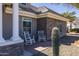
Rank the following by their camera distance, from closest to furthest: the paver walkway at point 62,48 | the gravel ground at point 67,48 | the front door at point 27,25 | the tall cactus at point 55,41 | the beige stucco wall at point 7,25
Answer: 1. the tall cactus at point 55,41
2. the gravel ground at point 67,48
3. the paver walkway at point 62,48
4. the beige stucco wall at point 7,25
5. the front door at point 27,25

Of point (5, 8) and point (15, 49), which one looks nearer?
point (15, 49)

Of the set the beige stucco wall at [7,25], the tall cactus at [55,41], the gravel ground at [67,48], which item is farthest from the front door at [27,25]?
the tall cactus at [55,41]

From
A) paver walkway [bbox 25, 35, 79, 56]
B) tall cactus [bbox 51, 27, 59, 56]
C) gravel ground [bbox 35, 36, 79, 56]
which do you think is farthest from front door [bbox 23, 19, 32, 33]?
tall cactus [bbox 51, 27, 59, 56]

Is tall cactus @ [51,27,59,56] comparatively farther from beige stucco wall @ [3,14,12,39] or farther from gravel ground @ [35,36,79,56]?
beige stucco wall @ [3,14,12,39]

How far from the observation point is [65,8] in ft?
21.1

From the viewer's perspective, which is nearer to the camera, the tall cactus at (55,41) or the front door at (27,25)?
the tall cactus at (55,41)

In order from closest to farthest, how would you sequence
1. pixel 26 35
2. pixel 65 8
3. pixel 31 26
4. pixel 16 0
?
pixel 16 0, pixel 65 8, pixel 26 35, pixel 31 26

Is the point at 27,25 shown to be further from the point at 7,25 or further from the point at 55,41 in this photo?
the point at 55,41

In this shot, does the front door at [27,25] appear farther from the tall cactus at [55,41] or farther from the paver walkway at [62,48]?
the tall cactus at [55,41]

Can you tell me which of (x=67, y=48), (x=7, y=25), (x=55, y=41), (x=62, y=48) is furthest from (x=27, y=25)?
(x=55, y=41)

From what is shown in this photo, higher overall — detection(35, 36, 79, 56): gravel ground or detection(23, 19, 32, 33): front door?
detection(23, 19, 32, 33): front door

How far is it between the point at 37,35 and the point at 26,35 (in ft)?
2.13

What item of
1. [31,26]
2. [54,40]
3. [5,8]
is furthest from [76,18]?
[31,26]

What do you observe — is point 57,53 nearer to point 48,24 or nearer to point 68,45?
Answer: point 68,45
